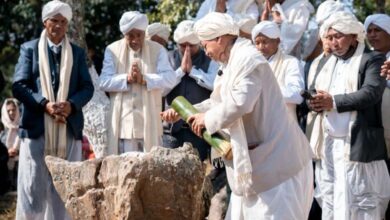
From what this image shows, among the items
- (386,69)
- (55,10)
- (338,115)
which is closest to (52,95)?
(55,10)

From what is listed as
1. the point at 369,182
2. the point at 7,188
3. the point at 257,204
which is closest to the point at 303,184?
the point at 257,204

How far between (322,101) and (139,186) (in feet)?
6.28

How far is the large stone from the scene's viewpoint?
699cm

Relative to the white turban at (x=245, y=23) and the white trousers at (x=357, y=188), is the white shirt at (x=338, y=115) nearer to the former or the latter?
the white trousers at (x=357, y=188)

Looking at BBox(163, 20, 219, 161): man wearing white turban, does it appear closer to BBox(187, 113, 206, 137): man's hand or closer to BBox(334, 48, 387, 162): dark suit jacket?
BBox(334, 48, 387, 162): dark suit jacket

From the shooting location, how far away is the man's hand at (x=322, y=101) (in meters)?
7.85

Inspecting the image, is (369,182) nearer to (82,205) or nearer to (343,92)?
(343,92)

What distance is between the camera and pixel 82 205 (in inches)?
287

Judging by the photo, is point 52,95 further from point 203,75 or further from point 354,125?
point 354,125

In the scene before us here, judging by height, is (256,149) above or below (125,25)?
below

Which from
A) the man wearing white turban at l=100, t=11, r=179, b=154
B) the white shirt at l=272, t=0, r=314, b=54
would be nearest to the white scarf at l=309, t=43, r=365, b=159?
the white shirt at l=272, t=0, r=314, b=54

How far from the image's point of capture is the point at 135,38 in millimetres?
8883

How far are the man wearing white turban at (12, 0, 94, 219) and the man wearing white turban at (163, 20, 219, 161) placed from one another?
1.07 m

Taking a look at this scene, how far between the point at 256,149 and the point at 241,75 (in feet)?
1.75
